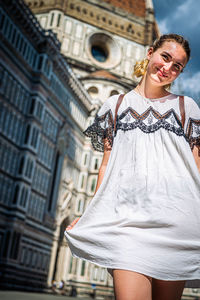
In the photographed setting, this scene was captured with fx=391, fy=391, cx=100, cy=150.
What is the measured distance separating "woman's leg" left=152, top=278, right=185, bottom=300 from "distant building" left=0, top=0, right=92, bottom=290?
2171cm

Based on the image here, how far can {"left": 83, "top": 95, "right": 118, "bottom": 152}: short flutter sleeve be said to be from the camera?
2.49 metres

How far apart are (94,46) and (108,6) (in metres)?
5.33

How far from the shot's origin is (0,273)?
21922 mm

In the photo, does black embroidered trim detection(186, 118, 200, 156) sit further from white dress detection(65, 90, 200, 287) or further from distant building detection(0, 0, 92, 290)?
distant building detection(0, 0, 92, 290)

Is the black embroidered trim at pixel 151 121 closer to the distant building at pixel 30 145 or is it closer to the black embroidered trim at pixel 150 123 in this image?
the black embroidered trim at pixel 150 123

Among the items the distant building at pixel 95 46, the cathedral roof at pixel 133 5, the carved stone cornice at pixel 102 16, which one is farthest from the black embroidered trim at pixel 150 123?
the cathedral roof at pixel 133 5

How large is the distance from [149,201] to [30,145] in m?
24.1

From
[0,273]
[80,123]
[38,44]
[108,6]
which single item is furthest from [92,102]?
[0,273]

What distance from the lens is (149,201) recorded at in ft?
6.63

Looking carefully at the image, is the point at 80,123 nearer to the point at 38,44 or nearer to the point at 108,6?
the point at 38,44

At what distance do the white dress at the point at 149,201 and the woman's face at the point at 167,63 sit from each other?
0.13 metres

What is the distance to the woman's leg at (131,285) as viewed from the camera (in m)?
1.76

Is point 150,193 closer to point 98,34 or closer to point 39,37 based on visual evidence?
point 39,37

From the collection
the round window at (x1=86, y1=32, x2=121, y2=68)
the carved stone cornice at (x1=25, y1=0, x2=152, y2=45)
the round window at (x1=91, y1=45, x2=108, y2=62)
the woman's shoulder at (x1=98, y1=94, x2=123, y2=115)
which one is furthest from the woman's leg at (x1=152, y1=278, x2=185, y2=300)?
the round window at (x1=91, y1=45, x2=108, y2=62)
